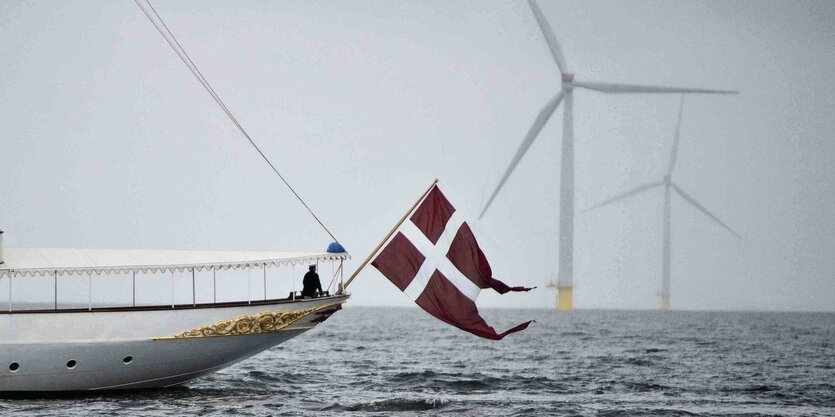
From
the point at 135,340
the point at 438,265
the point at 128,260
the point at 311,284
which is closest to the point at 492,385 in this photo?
the point at 311,284

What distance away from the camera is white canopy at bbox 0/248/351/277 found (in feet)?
117

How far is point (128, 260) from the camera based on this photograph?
3638 centimetres

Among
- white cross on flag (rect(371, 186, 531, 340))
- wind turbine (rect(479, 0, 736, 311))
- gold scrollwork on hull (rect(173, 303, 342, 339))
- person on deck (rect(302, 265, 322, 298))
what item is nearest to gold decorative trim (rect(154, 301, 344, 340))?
gold scrollwork on hull (rect(173, 303, 342, 339))

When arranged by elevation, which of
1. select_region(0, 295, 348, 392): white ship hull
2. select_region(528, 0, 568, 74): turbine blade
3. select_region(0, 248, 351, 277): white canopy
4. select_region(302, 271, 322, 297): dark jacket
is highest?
select_region(528, 0, 568, 74): turbine blade

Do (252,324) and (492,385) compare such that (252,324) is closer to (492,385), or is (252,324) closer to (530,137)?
(492,385)

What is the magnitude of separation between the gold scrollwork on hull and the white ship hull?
0.03m

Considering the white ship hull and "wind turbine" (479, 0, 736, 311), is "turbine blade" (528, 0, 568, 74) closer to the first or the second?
"wind turbine" (479, 0, 736, 311)

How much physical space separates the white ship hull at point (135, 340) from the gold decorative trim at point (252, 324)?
29mm

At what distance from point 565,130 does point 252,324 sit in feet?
432

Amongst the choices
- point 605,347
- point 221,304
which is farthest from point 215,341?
point 605,347

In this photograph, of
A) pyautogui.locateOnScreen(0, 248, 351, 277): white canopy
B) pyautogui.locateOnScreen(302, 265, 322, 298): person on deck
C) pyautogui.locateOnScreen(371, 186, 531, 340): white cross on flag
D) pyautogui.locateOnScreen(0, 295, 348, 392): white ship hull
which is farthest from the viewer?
pyautogui.locateOnScreen(302, 265, 322, 298): person on deck

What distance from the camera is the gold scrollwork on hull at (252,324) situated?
120 feet

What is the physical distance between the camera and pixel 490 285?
32938 mm

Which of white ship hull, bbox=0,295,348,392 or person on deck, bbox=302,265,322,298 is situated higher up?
person on deck, bbox=302,265,322,298
